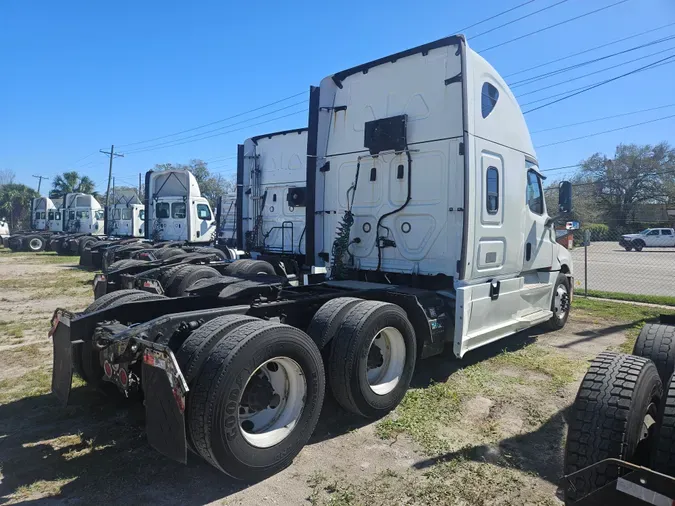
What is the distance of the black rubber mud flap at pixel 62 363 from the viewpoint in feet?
12.0

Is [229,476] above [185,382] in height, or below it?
below

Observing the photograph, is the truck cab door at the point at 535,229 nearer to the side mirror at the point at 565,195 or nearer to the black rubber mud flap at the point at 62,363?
the side mirror at the point at 565,195

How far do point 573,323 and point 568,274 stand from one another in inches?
45.4

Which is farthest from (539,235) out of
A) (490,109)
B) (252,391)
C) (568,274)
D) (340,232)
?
(252,391)

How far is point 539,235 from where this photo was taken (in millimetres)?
7203

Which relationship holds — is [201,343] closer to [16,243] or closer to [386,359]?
[386,359]

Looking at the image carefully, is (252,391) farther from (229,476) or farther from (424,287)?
(424,287)

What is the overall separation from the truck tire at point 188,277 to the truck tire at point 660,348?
5427 millimetres

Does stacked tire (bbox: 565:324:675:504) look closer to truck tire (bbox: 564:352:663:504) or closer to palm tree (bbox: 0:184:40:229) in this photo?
truck tire (bbox: 564:352:663:504)

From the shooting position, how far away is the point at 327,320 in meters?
4.32

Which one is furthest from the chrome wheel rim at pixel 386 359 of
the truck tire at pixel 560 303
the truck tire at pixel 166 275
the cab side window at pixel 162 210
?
the cab side window at pixel 162 210

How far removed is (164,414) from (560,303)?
723cm

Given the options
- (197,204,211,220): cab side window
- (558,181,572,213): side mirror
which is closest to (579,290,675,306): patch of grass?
(558,181,572,213): side mirror

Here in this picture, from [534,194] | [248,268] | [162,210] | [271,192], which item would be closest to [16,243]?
[162,210]
